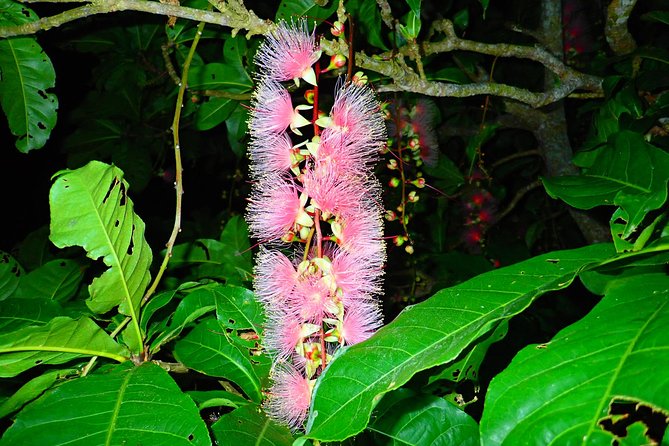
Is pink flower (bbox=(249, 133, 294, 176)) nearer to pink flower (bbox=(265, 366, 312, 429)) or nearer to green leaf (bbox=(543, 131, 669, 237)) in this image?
pink flower (bbox=(265, 366, 312, 429))

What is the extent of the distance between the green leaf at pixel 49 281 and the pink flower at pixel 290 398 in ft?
3.19

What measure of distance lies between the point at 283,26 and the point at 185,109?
1.00 meters

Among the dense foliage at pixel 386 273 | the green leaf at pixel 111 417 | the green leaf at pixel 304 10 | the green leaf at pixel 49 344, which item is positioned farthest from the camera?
the green leaf at pixel 304 10

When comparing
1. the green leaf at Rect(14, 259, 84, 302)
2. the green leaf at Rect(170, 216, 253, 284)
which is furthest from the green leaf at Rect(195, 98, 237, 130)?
the green leaf at Rect(14, 259, 84, 302)

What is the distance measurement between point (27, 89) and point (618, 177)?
1.74 m

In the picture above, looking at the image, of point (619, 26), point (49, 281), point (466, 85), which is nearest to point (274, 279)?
point (466, 85)

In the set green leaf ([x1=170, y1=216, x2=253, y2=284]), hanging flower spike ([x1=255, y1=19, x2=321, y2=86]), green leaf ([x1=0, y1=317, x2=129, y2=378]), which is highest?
hanging flower spike ([x1=255, y1=19, x2=321, y2=86])

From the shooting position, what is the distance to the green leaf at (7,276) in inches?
72.3

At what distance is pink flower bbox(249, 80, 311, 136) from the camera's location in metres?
1.33

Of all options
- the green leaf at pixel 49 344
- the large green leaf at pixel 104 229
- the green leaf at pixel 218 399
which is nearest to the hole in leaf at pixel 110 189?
the large green leaf at pixel 104 229

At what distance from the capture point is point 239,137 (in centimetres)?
222

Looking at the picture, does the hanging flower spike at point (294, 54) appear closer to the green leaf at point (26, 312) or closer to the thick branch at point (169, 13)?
the thick branch at point (169, 13)

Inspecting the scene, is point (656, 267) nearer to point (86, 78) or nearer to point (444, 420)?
point (444, 420)

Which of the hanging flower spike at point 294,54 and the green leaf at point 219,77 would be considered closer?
the hanging flower spike at point 294,54
